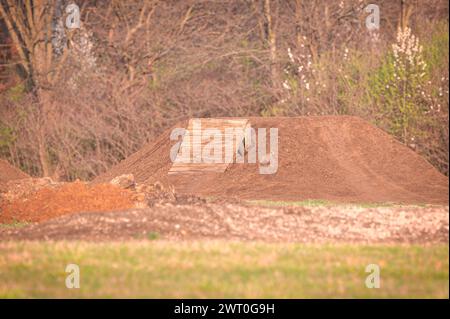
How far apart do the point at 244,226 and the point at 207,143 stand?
10.7 m

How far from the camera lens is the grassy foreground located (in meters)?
8.66

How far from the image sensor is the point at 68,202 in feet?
52.1

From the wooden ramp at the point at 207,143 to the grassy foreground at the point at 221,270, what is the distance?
38.6ft

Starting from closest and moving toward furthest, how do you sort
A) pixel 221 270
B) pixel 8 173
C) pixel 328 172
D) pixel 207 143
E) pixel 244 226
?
pixel 221 270
pixel 244 226
pixel 328 172
pixel 207 143
pixel 8 173

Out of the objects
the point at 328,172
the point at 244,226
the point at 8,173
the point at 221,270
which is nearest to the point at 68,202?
the point at 244,226

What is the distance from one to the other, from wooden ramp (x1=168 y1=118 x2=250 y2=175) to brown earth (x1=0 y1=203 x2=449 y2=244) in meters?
8.96

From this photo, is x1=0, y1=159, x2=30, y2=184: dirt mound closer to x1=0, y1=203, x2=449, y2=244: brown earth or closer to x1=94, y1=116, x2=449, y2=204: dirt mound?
x1=94, y1=116, x2=449, y2=204: dirt mound

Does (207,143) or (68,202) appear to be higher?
(207,143)

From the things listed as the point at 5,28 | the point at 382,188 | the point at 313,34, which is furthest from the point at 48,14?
the point at 382,188

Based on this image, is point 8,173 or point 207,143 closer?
point 207,143

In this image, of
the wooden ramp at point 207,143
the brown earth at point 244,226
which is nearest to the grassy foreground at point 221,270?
the brown earth at point 244,226

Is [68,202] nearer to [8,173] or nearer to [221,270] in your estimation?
[221,270]

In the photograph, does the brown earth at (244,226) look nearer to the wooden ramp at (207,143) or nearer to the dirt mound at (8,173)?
the wooden ramp at (207,143)
